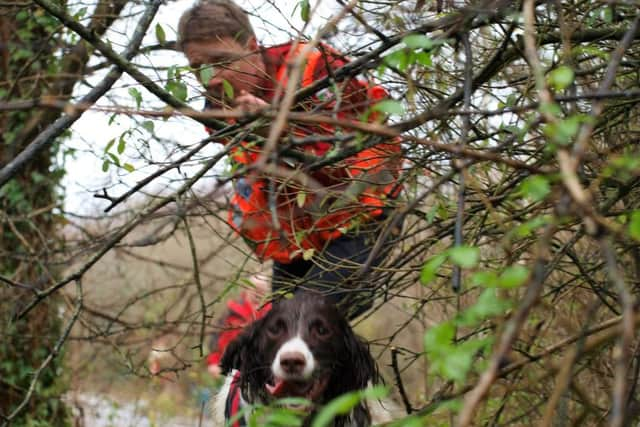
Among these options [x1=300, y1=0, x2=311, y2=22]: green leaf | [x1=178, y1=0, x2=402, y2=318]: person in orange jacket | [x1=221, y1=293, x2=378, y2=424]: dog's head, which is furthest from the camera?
[x1=221, y1=293, x2=378, y2=424]: dog's head

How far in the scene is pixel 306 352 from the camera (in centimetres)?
336

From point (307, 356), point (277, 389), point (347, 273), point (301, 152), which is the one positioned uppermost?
point (347, 273)

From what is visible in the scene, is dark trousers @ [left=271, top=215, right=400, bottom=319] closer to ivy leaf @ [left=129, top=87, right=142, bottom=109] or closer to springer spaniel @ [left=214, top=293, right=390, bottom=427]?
springer spaniel @ [left=214, top=293, right=390, bottom=427]

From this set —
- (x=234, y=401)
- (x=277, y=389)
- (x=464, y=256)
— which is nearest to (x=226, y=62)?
(x=277, y=389)

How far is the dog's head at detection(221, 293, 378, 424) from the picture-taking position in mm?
3408

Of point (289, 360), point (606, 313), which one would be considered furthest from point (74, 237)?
point (606, 313)

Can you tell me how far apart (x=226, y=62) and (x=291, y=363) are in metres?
1.15

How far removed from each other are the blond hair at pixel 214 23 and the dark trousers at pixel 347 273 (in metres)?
0.93

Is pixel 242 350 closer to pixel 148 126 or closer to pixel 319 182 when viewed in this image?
pixel 319 182

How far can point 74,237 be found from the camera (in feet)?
20.9

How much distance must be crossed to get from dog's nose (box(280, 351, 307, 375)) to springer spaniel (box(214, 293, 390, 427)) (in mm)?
62

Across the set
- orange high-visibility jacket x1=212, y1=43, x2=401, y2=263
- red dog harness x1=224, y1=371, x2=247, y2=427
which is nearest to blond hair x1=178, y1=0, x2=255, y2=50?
orange high-visibility jacket x1=212, y1=43, x2=401, y2=263

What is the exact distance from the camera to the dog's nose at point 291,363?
327 centimetres

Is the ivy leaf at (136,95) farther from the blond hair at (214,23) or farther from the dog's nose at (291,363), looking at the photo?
the dog's nose at (291,363)
